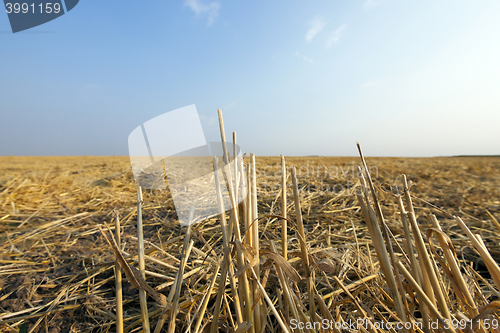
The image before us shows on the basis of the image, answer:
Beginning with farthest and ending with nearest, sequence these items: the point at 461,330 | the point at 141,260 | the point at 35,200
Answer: the point at 35,200 < the point at 141,260 < the point at 461,330

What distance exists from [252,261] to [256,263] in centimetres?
3

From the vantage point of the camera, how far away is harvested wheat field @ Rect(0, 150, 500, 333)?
0.51 meters

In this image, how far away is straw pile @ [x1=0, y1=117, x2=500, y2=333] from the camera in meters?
0.52

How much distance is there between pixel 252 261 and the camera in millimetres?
483

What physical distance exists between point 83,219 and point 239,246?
2172 mm

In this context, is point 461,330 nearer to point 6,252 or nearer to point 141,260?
point 141,260

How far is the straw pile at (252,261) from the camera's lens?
1.69 feet

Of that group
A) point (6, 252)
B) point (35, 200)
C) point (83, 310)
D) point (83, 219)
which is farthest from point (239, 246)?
point (35, 200)

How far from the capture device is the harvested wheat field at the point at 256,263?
0.51 meters

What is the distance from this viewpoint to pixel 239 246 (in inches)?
19.5

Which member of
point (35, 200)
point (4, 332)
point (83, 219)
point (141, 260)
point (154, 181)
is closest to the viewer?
point (141, 260)

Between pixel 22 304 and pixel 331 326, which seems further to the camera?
pixel 22 304

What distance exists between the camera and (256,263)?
0.51 metres

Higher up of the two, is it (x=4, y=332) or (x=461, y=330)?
(x=461, y=330)
